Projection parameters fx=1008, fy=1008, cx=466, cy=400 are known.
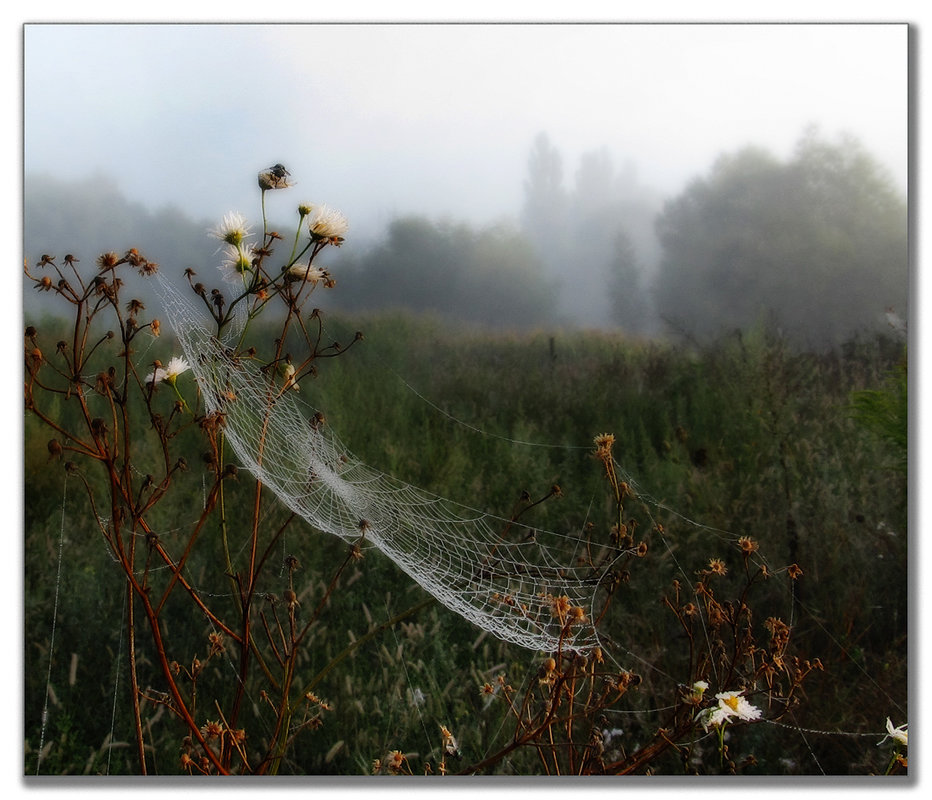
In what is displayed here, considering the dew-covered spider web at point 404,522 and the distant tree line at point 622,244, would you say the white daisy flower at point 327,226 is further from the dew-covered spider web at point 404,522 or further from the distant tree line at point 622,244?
the dew-covered spider web at point 404,522

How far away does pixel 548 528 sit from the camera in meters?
2.40

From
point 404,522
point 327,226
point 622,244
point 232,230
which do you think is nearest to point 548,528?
point 404,522

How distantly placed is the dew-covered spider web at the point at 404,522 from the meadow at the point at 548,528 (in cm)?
5

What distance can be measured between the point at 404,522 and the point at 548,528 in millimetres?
342

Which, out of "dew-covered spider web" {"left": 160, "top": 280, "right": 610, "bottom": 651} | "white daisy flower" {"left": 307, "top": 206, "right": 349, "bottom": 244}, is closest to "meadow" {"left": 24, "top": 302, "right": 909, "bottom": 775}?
"dew-covered spider web" {"left": 160, "top": 280, "right": 610, "bottom": 651}

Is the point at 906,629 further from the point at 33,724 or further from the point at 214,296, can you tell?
the point at 33,724

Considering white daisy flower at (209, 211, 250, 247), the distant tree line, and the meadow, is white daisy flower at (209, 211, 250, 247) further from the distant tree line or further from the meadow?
the meadow

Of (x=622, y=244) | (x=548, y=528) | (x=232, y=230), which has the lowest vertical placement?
(x=548, y=528)

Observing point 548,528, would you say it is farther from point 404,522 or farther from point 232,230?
point 232,230

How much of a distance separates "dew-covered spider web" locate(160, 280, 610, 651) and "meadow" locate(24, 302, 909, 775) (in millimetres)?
48

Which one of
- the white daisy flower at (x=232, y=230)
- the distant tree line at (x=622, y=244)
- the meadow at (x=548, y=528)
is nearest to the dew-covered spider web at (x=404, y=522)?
the meadow at (x=548, y=528)

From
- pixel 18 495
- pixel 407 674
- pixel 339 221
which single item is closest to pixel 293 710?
pixel 407 674

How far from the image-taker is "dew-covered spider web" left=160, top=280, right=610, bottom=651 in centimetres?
227

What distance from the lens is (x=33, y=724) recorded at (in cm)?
240
